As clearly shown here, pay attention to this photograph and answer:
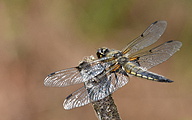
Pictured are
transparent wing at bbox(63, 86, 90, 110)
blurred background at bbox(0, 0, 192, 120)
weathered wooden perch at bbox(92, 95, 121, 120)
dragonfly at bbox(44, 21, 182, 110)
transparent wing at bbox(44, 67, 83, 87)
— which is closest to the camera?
weathered wooden perch at bbox(92, 95, 121, 120)

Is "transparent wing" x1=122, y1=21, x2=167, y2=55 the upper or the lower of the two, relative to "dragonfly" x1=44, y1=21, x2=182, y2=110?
upper

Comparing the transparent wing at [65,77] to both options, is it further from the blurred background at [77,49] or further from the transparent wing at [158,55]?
the blurred background at [77,49]

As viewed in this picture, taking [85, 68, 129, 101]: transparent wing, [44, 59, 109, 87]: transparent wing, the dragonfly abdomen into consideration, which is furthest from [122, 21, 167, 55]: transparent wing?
[44, 59, 109, 87]: transparent wing

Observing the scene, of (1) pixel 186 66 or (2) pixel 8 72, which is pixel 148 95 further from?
(2) pixel 8 72

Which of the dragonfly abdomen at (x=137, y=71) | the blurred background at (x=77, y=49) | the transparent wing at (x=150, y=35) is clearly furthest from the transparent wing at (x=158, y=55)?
the blurred background at (x=77, y=49)

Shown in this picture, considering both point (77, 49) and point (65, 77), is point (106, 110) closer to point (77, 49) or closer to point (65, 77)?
point (65, 77)

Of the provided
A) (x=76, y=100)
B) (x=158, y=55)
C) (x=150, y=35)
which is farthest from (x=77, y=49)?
(x=76, y=100)

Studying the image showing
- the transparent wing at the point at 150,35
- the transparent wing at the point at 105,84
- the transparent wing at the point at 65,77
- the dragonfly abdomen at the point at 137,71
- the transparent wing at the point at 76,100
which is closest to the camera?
the transparent wing at the point at 105,84

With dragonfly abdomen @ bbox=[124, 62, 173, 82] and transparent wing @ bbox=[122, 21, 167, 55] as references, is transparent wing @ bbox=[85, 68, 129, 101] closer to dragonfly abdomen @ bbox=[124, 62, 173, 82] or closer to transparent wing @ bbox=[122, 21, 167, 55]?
dragonfly abdomen @ bbox=[124, 62, 173, 82]
